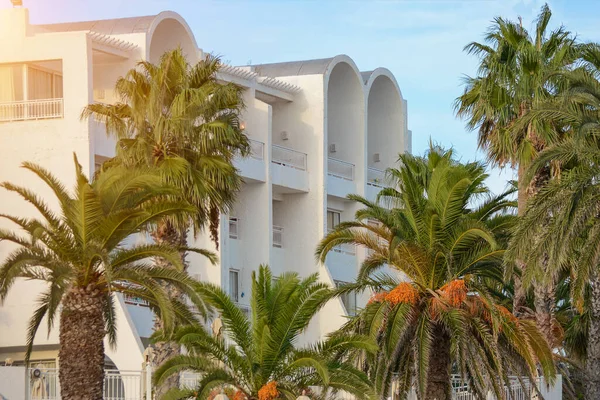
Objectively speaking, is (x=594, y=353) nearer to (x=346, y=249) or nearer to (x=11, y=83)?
(x=346, y=249)

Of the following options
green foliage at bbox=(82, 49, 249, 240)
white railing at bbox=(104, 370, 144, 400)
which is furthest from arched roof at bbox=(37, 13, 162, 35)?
white railing at bbox=(104, 370, 144, 400)

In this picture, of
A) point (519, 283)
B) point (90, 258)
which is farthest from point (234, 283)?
point (90, 258)

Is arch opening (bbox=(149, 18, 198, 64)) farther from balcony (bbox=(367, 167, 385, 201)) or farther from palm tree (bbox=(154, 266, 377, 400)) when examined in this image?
palm tree (bbox=(154, 266, 377, 400))

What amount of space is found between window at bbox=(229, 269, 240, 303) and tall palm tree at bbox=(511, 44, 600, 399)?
606 inches

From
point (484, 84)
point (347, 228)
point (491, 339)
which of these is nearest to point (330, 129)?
point (484, 84)

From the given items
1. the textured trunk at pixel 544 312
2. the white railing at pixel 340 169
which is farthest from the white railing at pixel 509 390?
the white railing at pixel 340 169

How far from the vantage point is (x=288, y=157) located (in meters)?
47.5

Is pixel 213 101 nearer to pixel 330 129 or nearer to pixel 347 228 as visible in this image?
pixel 347 228

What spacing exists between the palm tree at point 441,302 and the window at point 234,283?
12.2 m

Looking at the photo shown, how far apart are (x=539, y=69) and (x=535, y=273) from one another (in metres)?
7.99

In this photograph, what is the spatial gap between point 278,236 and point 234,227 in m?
3.11

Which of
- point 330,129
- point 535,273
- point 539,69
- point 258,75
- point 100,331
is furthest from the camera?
point 330,129

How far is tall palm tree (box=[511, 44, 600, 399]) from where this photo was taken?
28.6 m

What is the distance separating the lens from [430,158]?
33344 mm
